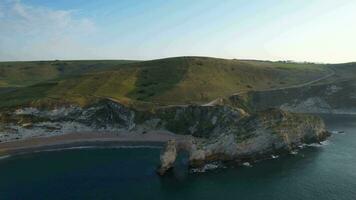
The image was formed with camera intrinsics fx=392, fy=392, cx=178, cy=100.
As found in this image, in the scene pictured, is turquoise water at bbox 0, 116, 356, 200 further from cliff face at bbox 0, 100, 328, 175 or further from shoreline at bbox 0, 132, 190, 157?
shoreline at bbox 0, 132, 190, 157

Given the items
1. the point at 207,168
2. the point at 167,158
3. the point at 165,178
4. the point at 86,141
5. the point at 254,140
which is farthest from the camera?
the point at 86,141

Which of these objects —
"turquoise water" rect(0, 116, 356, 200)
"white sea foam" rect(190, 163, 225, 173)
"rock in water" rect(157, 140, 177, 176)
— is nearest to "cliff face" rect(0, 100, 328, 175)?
"rock in water" rect(157, 140, 177, 176)

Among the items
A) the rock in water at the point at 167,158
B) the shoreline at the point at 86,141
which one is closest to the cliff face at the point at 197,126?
the rock in water at the point at 167,158

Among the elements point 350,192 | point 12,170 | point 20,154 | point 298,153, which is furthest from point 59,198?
point 298,153

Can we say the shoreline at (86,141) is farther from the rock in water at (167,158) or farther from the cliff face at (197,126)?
the rock in water at (167,158)

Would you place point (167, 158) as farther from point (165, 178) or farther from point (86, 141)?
point (86, 141)

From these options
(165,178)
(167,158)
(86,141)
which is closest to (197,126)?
(86,141)

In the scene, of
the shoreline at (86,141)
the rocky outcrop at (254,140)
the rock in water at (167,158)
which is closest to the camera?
the rock in water at (167,158)
